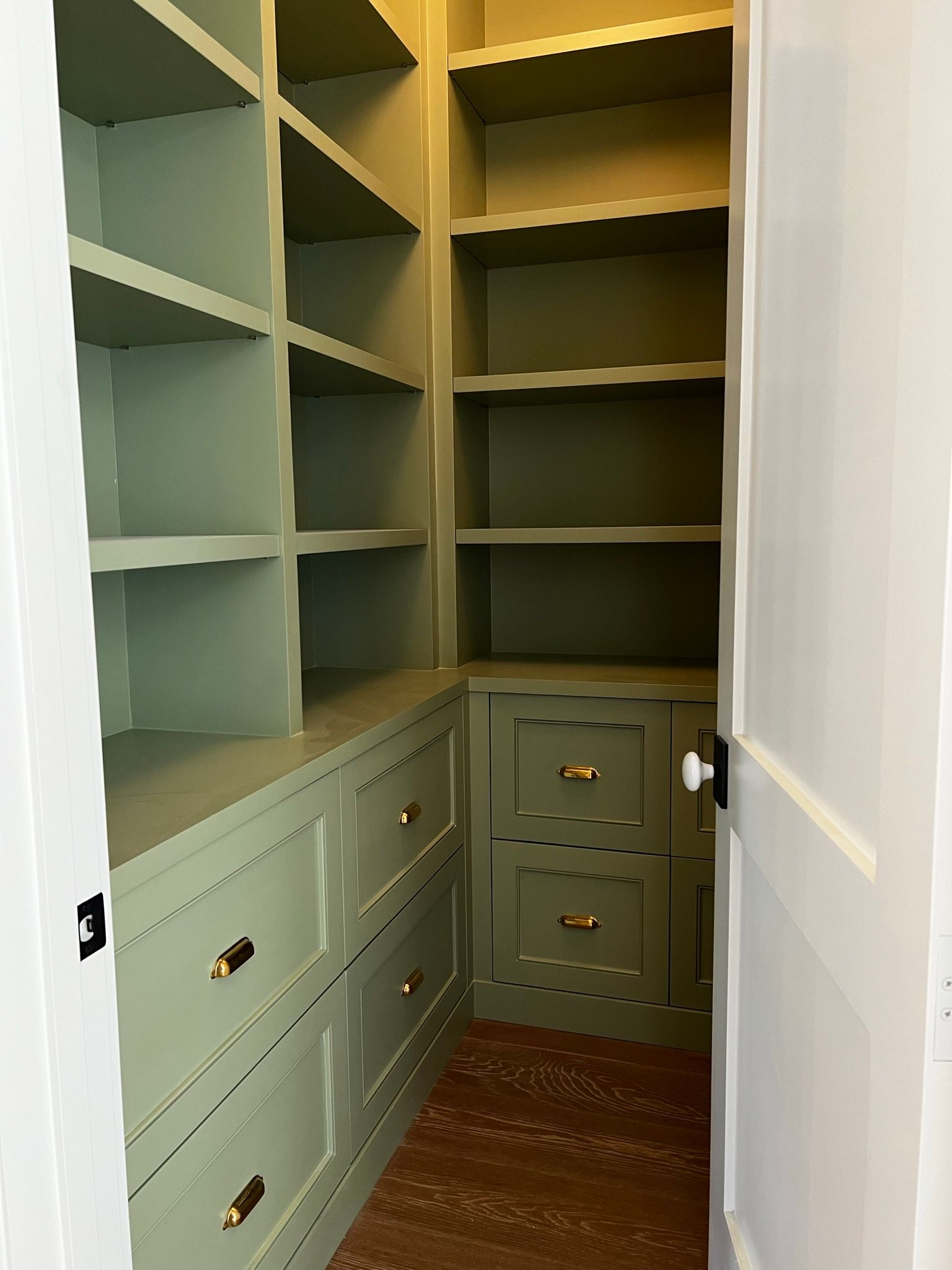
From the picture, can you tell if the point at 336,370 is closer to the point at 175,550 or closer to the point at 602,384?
the point at 602,384

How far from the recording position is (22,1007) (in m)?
0.62

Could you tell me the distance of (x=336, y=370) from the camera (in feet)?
6.05

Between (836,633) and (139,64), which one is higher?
(139,64)

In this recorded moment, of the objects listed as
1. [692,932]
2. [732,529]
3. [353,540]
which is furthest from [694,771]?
[692,932]

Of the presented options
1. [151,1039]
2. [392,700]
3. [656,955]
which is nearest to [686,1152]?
[656,955]

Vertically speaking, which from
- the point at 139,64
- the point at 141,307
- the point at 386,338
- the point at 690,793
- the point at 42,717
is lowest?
the point at 690,793

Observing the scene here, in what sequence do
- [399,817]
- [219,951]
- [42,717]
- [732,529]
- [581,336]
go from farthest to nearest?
[581,336]
[399,817]
[219,951]
[732,529]
[42,717]

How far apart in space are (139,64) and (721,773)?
133 cm

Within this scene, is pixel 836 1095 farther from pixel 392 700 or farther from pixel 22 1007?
pixel 392 700

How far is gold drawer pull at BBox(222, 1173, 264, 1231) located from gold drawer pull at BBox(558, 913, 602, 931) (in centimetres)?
106

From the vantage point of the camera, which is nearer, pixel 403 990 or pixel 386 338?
pixel 403 990

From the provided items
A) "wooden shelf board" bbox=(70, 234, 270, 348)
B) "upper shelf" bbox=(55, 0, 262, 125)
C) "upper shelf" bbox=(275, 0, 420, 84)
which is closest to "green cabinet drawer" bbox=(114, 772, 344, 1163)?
"wooden shelf board" bbox=(70, 234, 270, 348)

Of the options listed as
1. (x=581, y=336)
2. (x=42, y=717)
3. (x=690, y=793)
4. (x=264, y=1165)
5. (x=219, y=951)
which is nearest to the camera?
(x=42, y=717)

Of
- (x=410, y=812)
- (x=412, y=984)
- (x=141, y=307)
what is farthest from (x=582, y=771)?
(x=141, y=307)
